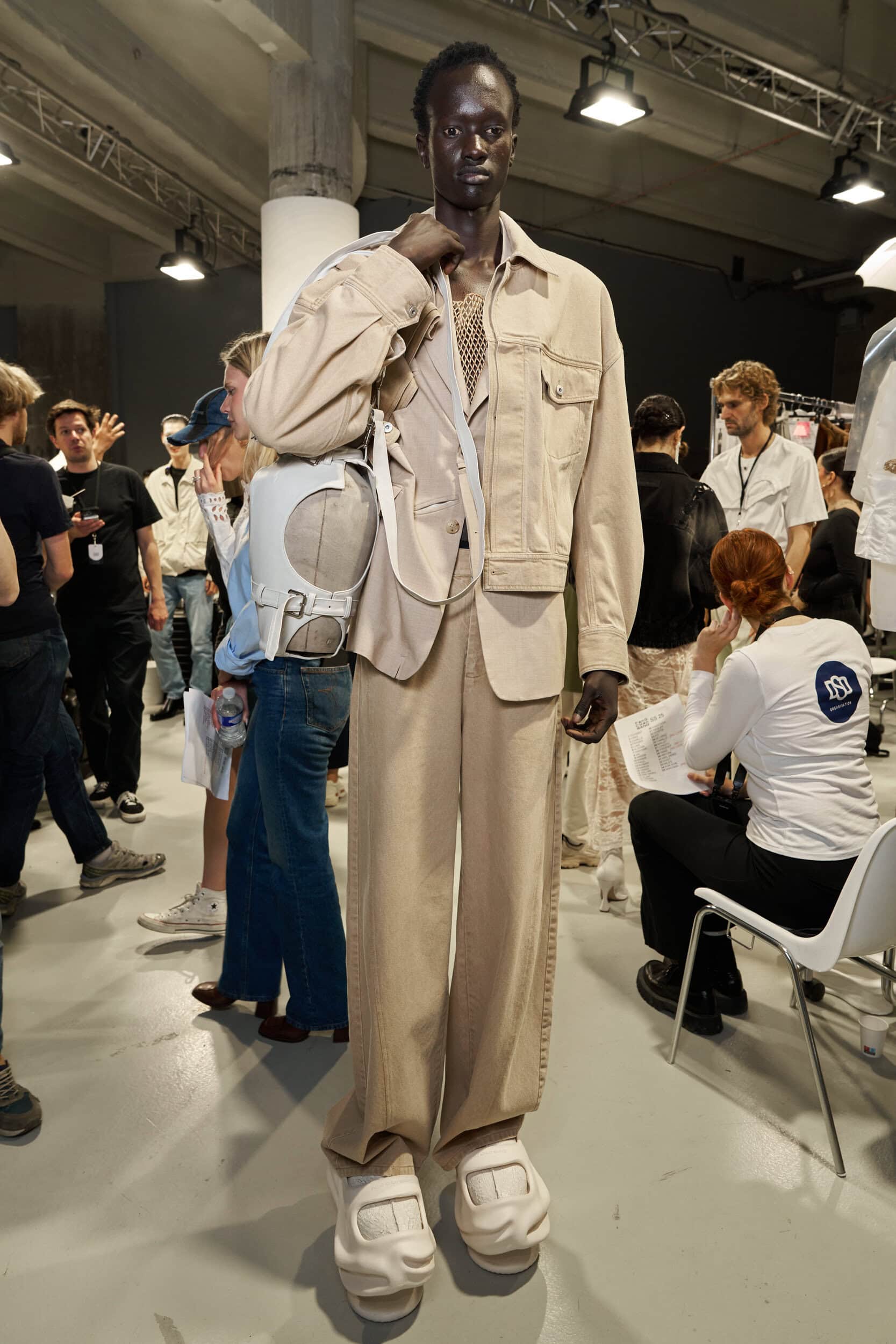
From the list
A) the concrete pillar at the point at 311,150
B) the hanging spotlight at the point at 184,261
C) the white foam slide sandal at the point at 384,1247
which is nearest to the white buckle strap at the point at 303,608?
the white foam slide sandal at the point at 384,1247

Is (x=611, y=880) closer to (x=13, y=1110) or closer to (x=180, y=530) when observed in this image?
(x=13, y=1110)

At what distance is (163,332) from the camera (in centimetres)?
1169

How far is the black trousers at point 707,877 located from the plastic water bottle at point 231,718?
0.99 metres

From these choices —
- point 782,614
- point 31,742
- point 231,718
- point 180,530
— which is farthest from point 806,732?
point 180,530

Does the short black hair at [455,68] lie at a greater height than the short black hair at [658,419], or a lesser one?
greater

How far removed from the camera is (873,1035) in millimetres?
2223

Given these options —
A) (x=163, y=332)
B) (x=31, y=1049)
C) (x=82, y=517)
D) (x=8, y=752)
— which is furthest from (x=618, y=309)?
(x=31, y=1049)

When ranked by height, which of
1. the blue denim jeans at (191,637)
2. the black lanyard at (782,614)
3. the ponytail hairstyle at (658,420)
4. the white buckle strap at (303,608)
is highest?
the ponytail hairstyle at (658,420)

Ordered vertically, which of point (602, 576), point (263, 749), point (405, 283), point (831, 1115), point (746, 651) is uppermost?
point (405, 283)

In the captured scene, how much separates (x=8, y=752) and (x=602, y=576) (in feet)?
6.56

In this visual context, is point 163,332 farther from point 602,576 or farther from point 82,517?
point 602,576

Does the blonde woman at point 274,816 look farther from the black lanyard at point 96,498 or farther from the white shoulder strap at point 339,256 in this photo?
the black lanyard at point 96,498

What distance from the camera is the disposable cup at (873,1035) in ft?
7.26

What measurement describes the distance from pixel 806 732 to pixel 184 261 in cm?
911
